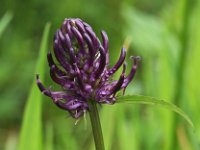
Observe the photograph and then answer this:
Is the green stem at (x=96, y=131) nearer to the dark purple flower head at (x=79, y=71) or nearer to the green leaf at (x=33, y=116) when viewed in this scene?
the dark purple flower head at (x=79, y=71)

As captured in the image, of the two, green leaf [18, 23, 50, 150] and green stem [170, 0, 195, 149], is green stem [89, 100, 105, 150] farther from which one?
green stem [170, 0, 195, 149]

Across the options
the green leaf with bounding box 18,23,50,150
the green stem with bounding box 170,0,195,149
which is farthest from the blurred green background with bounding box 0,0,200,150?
the green leaf with bounding box 18,23,50,150

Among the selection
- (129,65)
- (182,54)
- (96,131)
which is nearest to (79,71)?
(96,131)

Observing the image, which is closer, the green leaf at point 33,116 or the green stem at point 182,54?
the green leaf at point 33,116

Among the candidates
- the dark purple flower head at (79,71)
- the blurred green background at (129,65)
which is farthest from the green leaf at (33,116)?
the dark purple flower head at (79,71)

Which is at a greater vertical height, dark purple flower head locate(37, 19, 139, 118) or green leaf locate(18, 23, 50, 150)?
dark purple flower head locate(37, 19, 139, 118)
